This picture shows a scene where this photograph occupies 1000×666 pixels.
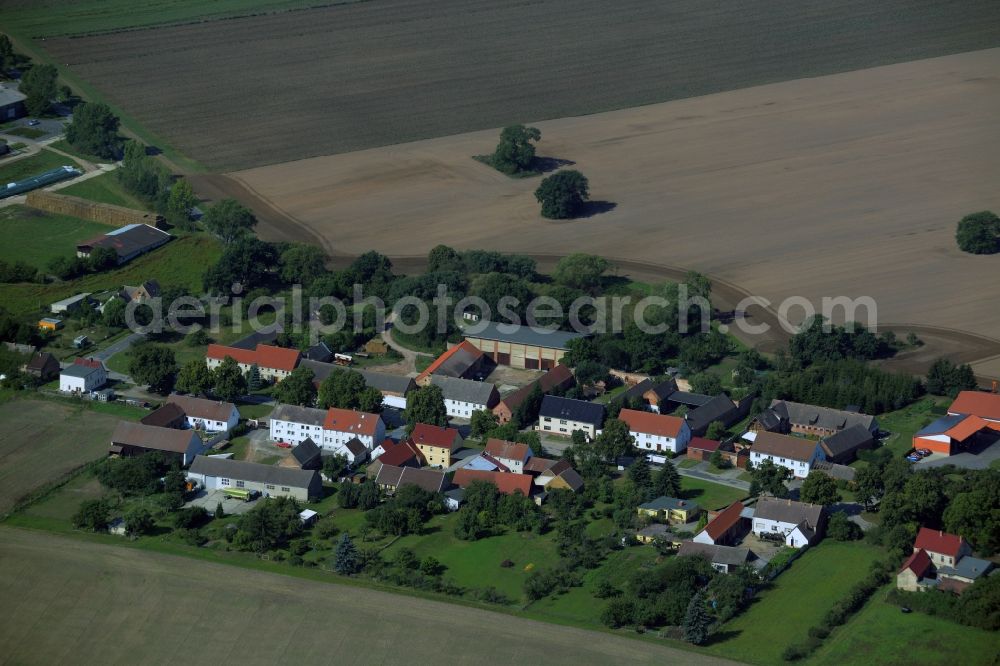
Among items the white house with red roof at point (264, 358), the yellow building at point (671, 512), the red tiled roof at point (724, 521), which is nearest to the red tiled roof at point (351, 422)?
the white house with red roof at point (264, 358)

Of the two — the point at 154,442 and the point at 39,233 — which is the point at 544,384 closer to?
the point at 154,442

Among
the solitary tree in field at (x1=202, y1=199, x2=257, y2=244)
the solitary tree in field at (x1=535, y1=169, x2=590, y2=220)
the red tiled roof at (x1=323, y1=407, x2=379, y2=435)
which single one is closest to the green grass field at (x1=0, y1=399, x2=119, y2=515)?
the red tiled roof at (x1=323, y1=407, x2=379, y2=435)

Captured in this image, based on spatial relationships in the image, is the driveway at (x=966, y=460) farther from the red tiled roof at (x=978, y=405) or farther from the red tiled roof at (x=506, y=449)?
the red tiled roof at (x=506, y=449)

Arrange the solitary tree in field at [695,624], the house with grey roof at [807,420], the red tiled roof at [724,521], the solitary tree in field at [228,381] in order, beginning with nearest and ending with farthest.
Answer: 1. the solitary tree in field at [695,624]
2. the red tiled roof at [724,521]
3. the house with grey roof at [807,420]
4. the solitary tree in field at [228,381]

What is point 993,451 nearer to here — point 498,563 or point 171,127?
point 498,563

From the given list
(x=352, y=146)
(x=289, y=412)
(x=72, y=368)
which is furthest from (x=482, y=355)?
(x=352, y=146)

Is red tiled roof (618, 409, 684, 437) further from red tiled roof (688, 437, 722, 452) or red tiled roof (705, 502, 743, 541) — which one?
red tiled roof (705, 502, 743, 541)
